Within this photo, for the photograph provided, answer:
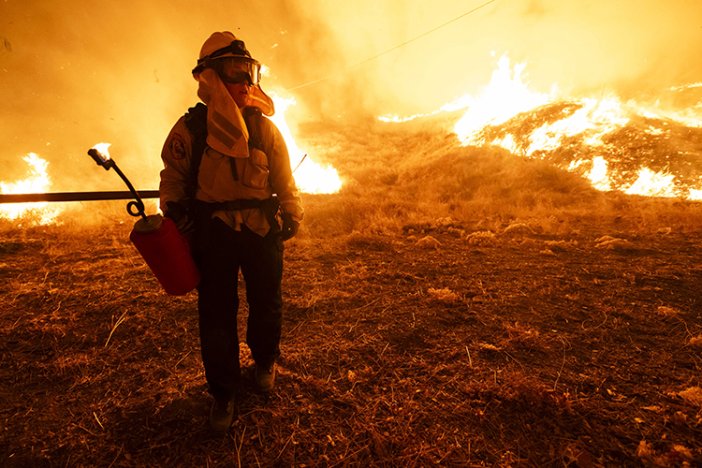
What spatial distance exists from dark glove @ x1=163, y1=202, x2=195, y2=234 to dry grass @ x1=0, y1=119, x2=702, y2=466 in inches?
58.2

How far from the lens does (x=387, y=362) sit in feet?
9.59

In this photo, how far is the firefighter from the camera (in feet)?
6.71

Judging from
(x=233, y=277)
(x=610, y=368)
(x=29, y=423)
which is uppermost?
(x=233, y=277)

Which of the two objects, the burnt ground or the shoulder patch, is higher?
the shoulder patch

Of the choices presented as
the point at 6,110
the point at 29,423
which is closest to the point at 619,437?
the point at 29,423

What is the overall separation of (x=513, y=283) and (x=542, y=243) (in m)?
2.96

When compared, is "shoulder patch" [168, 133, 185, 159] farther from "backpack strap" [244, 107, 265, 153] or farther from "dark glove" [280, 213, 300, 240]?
"dark glove" [280, 213, 300, 240]

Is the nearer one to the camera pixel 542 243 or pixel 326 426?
pixel 326 426

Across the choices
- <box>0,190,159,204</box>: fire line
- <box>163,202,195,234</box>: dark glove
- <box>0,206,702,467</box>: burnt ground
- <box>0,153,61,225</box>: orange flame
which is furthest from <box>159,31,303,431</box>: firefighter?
<box>0,153,61,225</box>: orange flame

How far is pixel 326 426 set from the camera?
7.28 feet

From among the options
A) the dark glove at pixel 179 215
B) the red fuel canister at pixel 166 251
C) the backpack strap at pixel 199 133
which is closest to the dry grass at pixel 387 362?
the red fuel canister at pixel 166 251

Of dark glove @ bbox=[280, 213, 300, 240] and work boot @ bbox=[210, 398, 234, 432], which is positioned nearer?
work boot @ bbox=[210, 398, 234, 432]

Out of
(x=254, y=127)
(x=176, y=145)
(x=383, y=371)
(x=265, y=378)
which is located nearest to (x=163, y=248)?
(x=176, y=145)

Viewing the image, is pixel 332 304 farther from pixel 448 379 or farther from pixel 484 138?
pixel 484 138
